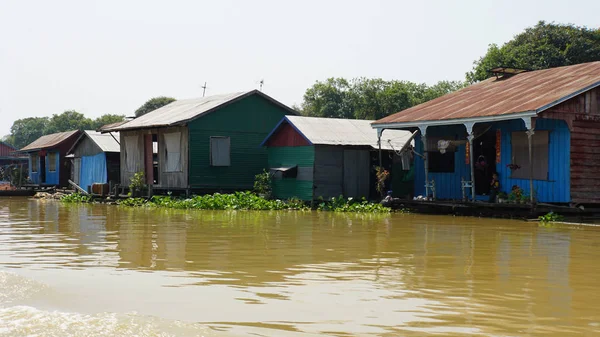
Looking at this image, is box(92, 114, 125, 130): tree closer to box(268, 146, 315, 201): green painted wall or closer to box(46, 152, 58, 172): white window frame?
box(46, 152, 58, 172): white window frame

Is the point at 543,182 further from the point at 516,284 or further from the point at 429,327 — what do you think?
the point at 429,327

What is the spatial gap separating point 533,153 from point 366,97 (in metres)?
33.9

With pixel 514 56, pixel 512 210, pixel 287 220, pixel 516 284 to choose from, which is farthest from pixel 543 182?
pixel 514 56

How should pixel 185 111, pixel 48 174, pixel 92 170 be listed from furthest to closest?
pixel 48 174
pixel 92 170
pixel 185 111

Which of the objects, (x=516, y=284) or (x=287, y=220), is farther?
(x=287, y=220)

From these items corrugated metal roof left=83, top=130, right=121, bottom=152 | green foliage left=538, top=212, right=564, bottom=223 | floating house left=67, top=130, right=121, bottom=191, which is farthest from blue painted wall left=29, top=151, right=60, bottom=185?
green foliage left=538, top=212, right=564, bottom=223

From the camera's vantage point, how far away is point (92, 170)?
113 feet

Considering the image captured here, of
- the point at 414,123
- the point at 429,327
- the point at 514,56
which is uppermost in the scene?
the point at 514,56

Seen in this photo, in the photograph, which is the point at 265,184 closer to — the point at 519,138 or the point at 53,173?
the point at 519,138

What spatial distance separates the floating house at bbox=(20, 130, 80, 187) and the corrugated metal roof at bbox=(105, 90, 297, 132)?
9993mm

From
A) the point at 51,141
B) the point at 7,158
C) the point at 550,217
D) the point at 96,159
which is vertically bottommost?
the point at 550,217

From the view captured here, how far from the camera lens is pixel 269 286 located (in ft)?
25.3

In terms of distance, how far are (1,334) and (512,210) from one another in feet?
48.5

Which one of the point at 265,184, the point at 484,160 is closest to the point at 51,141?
the point at 265,184
